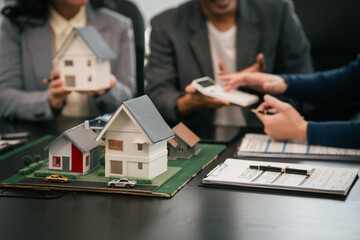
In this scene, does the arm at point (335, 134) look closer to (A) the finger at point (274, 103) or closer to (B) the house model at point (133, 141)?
(A) the finger at point (274, 103)

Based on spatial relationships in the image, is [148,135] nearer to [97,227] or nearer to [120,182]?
[120,182]

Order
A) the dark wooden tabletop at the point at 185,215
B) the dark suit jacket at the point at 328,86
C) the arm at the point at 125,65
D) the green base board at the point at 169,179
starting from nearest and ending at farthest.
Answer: the dark wooden tabletop at the point at 185,215 → the green base board at the point at 169,179 → the dark suit jacket at the point at 328,86 → the arm at the point at 125,65

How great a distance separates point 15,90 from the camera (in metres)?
2.53

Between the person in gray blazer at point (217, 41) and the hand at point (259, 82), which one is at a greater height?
the person in gray blazer at point (217, 41)

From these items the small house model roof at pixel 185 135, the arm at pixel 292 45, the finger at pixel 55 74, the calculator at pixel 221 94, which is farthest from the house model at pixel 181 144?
the arm at pixel 292 45

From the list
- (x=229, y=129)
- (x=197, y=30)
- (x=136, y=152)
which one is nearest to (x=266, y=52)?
(x=197, y=30)

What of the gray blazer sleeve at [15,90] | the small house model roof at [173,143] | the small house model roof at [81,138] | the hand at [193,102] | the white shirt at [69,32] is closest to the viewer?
the small house model roof at [81,138]

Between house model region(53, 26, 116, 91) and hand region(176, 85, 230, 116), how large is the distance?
1.17 ft

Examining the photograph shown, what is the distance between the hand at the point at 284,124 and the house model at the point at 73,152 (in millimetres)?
617

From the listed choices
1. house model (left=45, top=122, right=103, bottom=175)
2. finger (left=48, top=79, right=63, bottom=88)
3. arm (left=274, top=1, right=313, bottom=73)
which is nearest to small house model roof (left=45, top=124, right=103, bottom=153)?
house model (left=45, top=122, right=103, bottom=175)

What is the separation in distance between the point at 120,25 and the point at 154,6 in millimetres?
1208

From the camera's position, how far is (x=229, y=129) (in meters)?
2.04

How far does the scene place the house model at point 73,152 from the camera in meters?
1.39

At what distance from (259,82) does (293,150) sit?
596 mm
